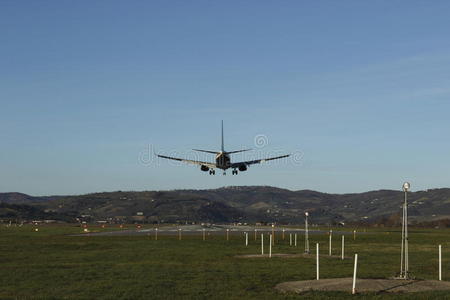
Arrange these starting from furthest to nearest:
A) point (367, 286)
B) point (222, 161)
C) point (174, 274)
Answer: point (222, 161), point (174, 274), point (367, 286)

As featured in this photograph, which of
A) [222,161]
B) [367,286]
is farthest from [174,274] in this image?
[222,161]

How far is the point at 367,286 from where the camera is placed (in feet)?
97.1

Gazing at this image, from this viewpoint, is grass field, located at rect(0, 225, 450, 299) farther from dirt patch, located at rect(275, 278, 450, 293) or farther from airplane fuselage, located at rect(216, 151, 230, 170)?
airplane fuselage, located at rect(216, 151, 230, 170)

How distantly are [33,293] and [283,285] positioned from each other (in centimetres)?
1151

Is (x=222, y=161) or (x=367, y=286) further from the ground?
(x=222, y=161)

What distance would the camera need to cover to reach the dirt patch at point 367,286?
95.7ft

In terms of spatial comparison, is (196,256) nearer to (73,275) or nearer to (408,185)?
(73,275)

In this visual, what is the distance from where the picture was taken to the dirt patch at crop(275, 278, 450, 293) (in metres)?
29.2

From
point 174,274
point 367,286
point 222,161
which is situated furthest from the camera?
point 222,161

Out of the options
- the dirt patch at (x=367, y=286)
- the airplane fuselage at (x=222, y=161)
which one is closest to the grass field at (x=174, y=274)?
the dirt patch at (x=367, y=286)

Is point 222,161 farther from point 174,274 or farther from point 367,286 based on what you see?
point 367,286

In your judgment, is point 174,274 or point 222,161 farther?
point 222,161

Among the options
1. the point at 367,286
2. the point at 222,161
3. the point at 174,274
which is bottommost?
the point at 174,274

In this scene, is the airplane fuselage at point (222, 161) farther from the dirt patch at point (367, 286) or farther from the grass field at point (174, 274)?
the dirt patch at point (367, 286)
